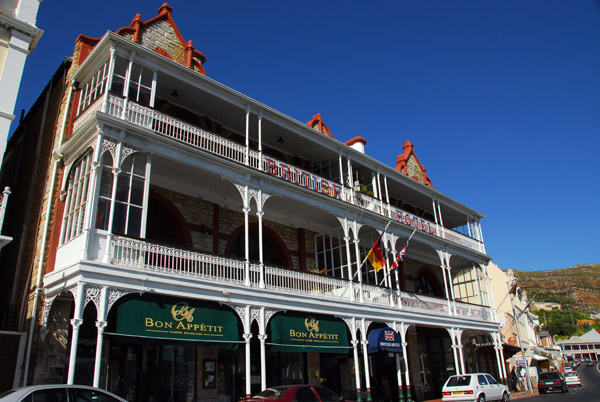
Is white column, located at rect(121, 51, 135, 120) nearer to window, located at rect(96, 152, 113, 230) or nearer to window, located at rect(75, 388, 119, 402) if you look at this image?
window, located at rect(96, 152, 113, 230)

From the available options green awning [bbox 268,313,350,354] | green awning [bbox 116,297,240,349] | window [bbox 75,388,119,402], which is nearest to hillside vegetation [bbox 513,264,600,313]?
green awning [bbox 268,313,350,354]

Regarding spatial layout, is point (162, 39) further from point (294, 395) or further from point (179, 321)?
point (294, 395)

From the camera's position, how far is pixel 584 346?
11994cm

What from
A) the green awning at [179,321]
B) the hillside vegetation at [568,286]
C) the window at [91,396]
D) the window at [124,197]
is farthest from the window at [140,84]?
the hillside vegetation at [568,286]

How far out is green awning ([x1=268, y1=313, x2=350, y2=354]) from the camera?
1390 cm

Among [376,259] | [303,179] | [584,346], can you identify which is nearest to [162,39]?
[303,179]

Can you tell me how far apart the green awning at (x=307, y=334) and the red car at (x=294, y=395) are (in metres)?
2.94

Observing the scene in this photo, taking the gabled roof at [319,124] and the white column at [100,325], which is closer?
the white column at [100,325]

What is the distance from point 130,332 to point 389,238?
12014 mm

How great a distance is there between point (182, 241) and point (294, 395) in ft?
22.5

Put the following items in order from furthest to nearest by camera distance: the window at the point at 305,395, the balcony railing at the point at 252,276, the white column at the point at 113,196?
the balcony railing at the point at 252,276, the white column at the point at 113,196, the window at the point at 305,395

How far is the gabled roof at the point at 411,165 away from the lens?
27375mm

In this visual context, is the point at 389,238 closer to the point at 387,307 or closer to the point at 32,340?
the point at 387,307

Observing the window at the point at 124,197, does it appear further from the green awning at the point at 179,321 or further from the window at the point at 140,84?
the window at the point at 140,84
